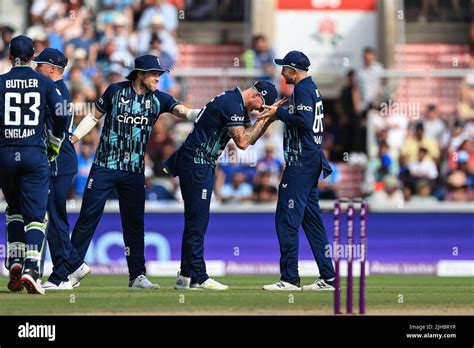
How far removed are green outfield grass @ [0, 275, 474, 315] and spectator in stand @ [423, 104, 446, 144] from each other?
839 cm

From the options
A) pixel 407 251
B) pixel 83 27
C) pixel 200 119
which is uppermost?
pixel 83 27

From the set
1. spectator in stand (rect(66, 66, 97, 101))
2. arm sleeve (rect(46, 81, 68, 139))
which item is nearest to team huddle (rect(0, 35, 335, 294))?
arm sleeve (rect(46, 81, 68, 139))

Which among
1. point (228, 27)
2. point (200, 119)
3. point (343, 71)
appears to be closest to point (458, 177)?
point (343, 71)

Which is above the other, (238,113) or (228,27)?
(228,27)

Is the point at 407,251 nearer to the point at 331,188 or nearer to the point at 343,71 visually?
the point at 331,188

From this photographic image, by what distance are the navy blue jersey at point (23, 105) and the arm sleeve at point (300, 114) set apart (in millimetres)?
2334

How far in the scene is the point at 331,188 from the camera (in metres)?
22.6

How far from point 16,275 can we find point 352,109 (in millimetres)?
10715

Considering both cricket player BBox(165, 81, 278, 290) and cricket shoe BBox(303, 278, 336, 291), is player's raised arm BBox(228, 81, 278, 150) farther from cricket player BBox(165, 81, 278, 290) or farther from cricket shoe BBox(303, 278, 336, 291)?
cricket shoe BBox(303, 278, 336, 291)

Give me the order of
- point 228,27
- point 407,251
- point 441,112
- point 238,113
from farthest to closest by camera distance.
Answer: point 228,27 → point 441,112 → point 407,251 → point 238,113

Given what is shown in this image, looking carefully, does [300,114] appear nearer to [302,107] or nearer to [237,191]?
[302,107]

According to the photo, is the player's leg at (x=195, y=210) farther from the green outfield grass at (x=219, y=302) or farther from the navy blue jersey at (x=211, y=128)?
the green outfield grass at (x=219, y=302)

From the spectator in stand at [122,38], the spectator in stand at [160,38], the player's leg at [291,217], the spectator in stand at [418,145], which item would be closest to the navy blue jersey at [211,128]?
the player's leg at [291,217]
